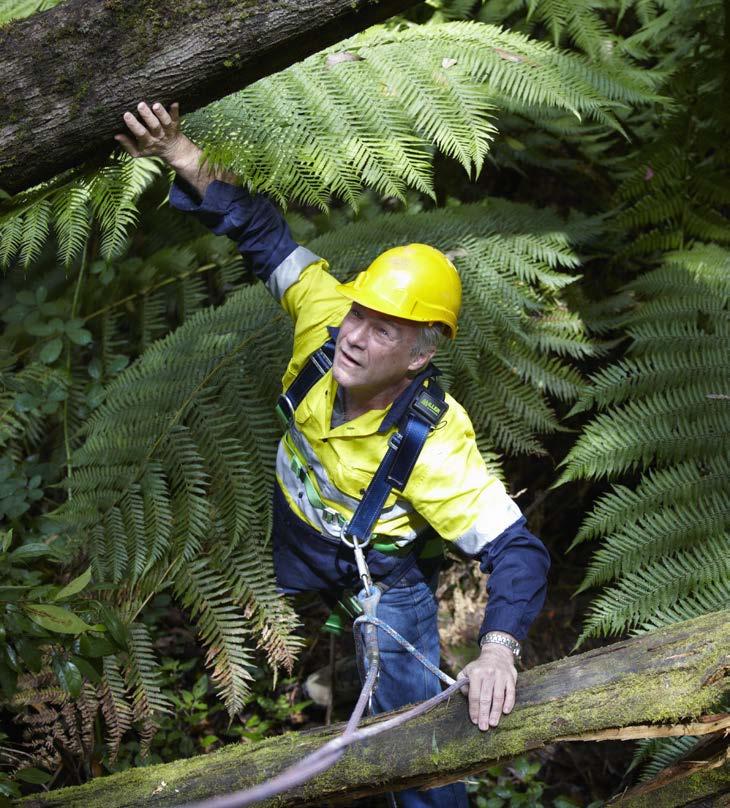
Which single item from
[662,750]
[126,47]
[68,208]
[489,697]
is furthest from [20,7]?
[662,750]

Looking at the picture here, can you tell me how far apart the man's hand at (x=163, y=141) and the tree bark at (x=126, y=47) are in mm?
57

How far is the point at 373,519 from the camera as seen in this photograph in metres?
2.32

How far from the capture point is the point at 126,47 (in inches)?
76.6

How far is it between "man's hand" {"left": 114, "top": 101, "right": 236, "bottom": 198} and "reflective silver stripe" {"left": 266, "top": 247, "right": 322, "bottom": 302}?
39 centimetres

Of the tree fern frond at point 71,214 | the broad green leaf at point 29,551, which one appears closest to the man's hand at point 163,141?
the tree fern frond at point 71,214

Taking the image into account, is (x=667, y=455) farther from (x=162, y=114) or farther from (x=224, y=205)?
(x=162, y=114)

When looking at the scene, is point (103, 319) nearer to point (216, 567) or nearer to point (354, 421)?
point (216, 567)

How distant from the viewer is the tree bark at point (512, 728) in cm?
186

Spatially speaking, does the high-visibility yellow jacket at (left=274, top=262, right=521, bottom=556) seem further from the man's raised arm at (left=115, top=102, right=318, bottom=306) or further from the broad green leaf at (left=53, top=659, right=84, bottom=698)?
the broad green leaf at (left=53, top=659, right=84, bottom=698)

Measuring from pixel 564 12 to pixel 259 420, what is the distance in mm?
2692

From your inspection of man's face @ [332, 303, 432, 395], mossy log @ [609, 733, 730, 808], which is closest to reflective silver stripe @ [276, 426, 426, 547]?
man's face @ [332, 303, 432, 395]

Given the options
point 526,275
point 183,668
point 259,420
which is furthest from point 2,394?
point 526,275

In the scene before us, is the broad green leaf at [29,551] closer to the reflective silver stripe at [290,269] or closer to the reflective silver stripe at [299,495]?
the reflective silver stripe at [299,495]

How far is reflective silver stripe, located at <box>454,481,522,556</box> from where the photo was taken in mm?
2227
